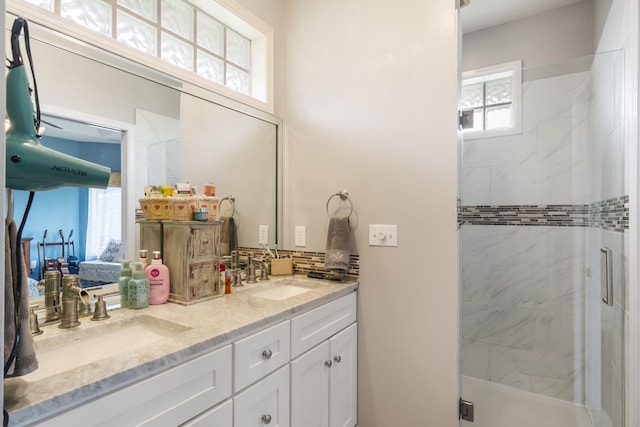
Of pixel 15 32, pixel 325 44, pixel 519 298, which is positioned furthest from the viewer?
pixel 519 298

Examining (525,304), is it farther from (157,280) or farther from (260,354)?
(157,280)

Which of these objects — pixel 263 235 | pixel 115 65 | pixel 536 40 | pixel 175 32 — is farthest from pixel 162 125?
pixel 536 40

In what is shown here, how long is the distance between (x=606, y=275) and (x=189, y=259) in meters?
2.11

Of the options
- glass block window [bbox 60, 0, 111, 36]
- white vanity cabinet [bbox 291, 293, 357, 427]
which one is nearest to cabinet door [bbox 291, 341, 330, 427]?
white vanity cabinet [bbox 291, 293, 357, 427]

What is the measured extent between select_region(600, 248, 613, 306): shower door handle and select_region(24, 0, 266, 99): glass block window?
87.9 inches

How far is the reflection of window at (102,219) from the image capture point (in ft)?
4.16

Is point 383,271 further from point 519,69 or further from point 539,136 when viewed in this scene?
point 519,69

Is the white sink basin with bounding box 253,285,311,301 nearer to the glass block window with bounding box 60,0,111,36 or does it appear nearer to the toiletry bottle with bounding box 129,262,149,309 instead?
the toiletry bottle with bounding box 129,262,149,309

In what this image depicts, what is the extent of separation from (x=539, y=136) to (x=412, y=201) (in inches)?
49.4

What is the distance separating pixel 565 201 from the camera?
2.18 meters

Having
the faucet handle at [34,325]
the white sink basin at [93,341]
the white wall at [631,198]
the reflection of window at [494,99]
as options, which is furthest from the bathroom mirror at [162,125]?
the white wall at [631,198]

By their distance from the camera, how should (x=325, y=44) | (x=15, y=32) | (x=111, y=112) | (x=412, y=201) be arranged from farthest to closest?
(x=325, y=44), (x=412, y=201), (x=111, y=112), (x=15, y=32)

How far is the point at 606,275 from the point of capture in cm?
177

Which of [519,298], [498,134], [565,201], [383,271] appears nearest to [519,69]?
[498,134]
